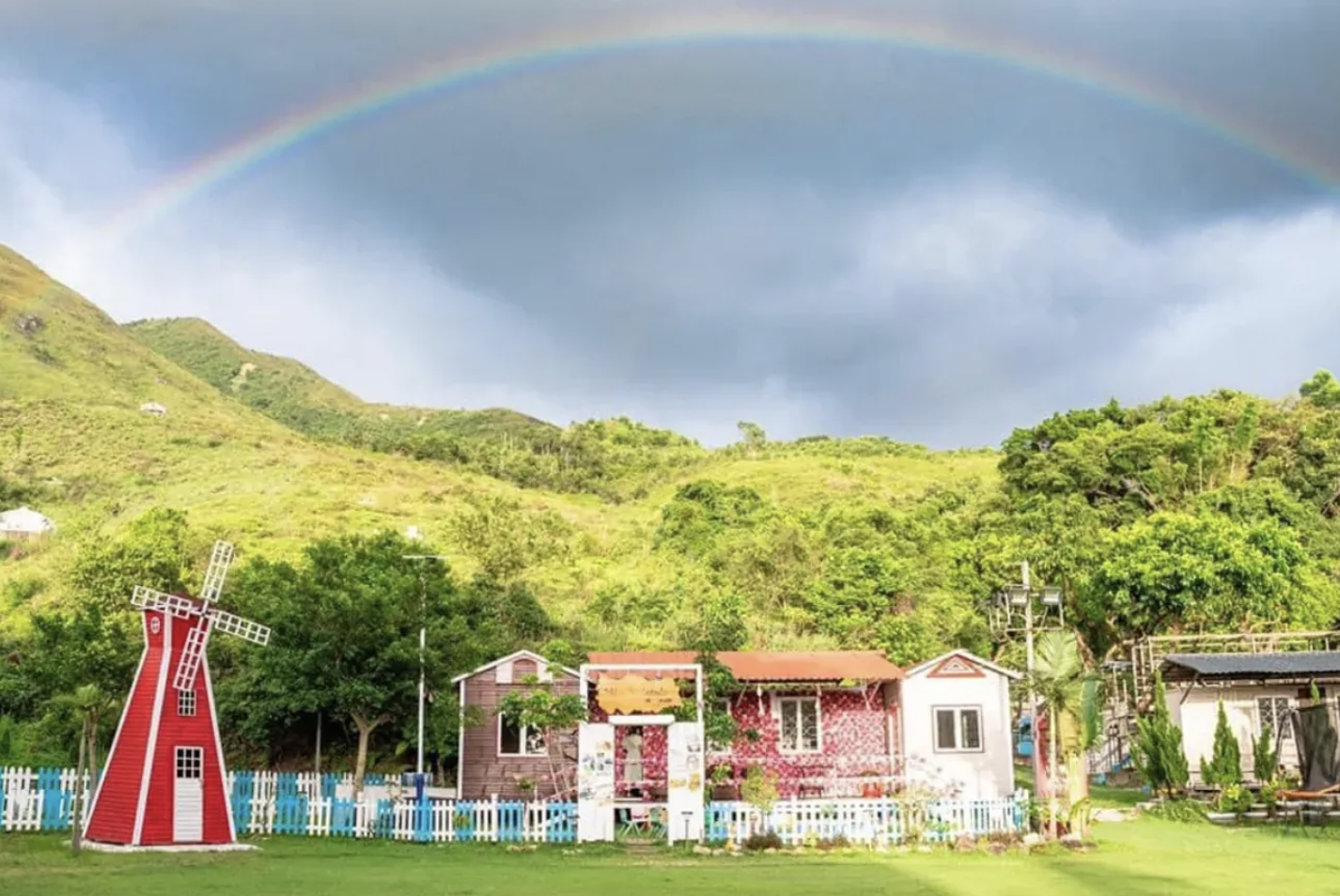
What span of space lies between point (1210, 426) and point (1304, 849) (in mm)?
44123

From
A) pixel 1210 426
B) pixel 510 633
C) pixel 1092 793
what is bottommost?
pixel 1092 793

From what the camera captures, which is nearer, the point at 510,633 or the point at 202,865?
the point at 202,865

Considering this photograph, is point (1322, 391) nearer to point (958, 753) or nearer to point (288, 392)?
point (958, 753)

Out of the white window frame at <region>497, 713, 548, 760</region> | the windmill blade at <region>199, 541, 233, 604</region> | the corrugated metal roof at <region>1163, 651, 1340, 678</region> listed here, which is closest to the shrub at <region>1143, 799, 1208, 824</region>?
the corrugated metal roof at <region>1163, 651, 1340, 678</region>

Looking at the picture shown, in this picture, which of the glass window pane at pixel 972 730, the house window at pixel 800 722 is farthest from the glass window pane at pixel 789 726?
the glass window pane at pixel 972 730

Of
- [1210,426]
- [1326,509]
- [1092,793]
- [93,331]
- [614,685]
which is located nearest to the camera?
[614,685]

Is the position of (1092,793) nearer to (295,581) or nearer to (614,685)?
(614,685)

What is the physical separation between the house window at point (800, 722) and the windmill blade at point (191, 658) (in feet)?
44.2

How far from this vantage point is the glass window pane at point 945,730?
2769cm

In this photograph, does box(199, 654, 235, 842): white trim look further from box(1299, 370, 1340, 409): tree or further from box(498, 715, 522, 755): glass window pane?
box(1299, 370, 1340, 409): tree

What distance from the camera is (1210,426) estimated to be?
60.2 m

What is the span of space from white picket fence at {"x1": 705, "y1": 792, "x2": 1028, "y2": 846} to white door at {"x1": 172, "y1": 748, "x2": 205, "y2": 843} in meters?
8.93

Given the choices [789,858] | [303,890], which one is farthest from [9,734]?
[789,858]

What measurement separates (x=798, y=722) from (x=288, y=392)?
14655 centimetres
